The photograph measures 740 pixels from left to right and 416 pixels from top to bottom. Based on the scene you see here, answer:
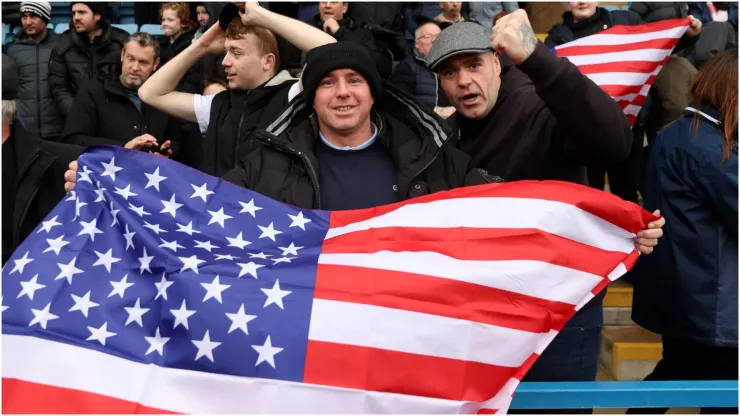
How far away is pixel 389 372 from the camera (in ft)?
7.13

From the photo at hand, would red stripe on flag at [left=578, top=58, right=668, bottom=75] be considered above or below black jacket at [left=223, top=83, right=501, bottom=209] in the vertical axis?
below

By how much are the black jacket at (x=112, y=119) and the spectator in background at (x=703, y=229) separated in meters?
3.11

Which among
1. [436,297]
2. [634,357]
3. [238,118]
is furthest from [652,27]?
[436,297]

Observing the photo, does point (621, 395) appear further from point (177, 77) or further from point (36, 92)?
point (36, 92)

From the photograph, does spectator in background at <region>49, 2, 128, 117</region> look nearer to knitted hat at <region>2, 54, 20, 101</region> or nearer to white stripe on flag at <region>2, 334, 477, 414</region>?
knitted hat at <region>2, 54, 20, 101</region>

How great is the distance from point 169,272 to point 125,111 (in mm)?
3057

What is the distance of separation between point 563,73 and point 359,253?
0.87 metres

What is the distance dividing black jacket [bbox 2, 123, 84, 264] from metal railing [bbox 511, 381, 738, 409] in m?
2.21

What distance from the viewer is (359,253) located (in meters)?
2.42

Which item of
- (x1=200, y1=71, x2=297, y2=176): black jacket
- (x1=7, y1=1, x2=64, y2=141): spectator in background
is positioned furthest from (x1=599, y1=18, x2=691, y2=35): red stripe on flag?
(x1=7, y1=1, x2=64, y2=141): spectator in background

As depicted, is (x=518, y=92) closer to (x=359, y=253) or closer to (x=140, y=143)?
(x=359, y=253)

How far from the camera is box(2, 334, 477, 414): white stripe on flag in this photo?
212 cm

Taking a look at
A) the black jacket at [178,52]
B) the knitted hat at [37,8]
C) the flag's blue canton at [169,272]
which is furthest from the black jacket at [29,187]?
the knitted hat at [37,8]

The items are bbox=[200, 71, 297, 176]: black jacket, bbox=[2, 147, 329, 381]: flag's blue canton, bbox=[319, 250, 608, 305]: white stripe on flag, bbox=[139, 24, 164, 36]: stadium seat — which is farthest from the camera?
bbox=[139, 24, 164, 36]: stadium seat
